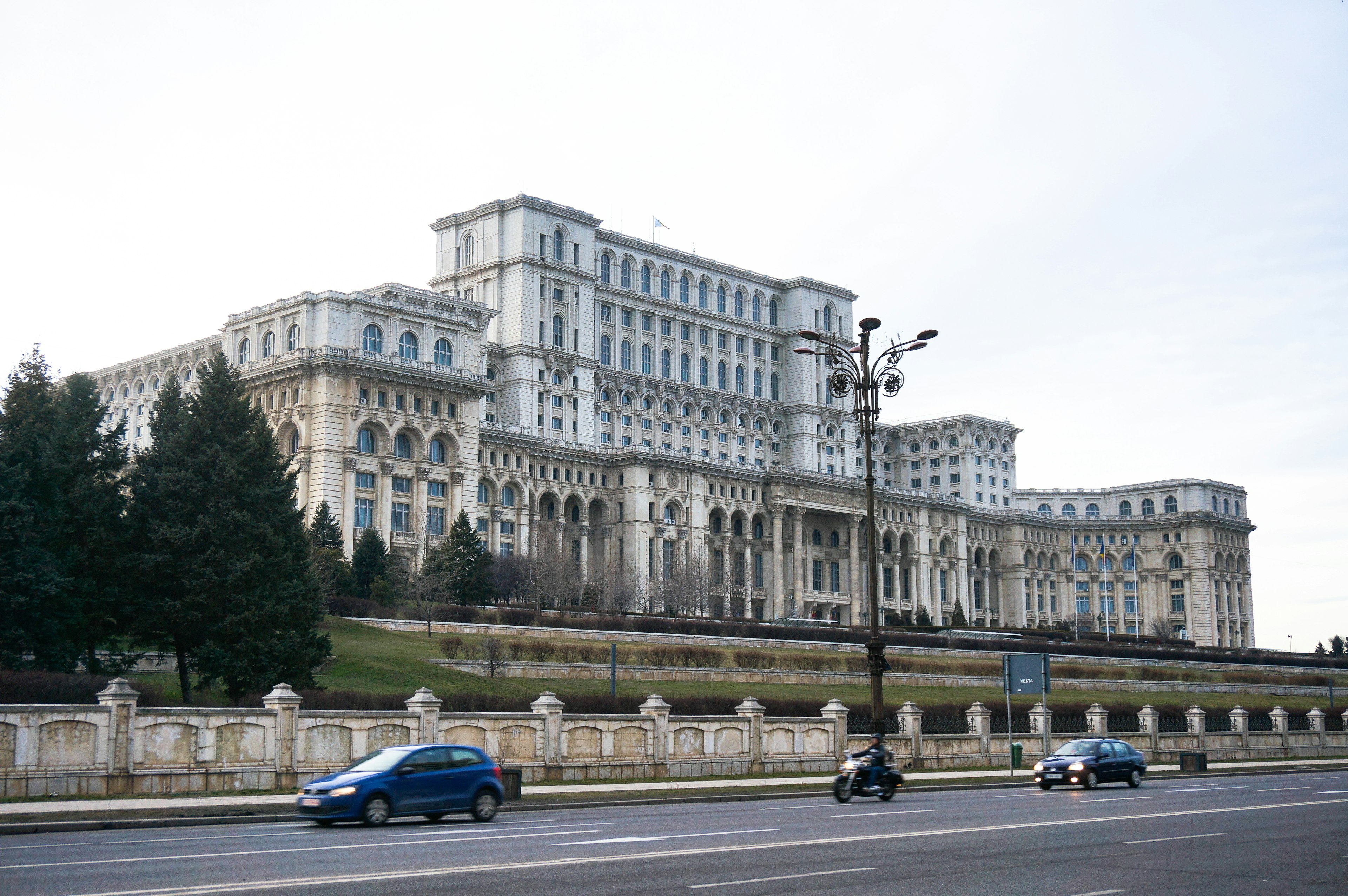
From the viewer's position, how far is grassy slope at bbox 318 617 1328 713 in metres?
50.2

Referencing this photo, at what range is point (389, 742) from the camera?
3278 centimetres

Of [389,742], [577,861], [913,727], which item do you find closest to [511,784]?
[389,742]

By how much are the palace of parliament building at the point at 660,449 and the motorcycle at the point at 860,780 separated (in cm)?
6591

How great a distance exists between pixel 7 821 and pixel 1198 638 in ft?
552

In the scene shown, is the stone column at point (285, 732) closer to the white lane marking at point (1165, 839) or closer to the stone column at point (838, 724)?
the stone column at point (838, 724)

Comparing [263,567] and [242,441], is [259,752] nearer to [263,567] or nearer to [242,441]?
[263,567]

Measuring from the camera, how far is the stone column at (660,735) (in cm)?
3712

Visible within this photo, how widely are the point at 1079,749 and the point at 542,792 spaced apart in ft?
47.2

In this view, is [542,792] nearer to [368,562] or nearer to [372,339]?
[368,562]

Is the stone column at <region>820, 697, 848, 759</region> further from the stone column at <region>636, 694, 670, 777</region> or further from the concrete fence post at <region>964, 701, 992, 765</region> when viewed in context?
the stone column at <region>636, 694, 670, 777</region>

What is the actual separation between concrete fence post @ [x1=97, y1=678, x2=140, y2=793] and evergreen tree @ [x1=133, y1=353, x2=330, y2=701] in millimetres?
16978

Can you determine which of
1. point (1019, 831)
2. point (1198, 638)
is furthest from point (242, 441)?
point (1198, 638)

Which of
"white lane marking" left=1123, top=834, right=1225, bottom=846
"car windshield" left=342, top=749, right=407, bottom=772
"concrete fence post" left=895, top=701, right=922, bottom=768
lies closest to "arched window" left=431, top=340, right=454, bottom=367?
"concrete fence post" left=895, top=701, right=922, bottom=768

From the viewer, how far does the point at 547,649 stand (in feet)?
196
